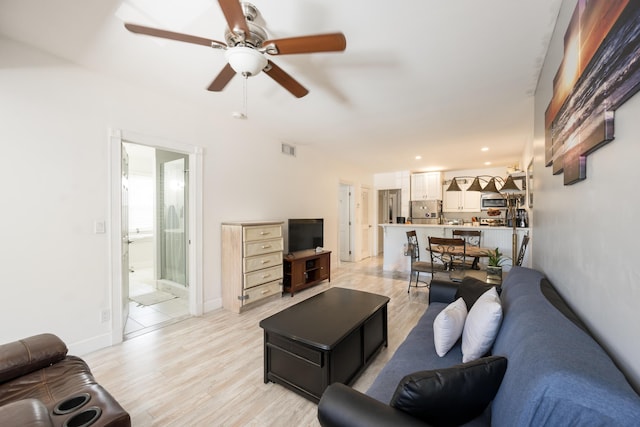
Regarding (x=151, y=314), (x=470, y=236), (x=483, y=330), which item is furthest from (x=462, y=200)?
(x=151, y=314)

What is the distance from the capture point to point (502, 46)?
2.10 m

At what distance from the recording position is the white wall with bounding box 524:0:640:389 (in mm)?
795

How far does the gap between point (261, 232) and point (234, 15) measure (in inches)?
108

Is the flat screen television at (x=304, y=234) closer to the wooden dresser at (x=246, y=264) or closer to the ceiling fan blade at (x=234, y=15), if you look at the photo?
the wooden dresser at (x=246, y=264)

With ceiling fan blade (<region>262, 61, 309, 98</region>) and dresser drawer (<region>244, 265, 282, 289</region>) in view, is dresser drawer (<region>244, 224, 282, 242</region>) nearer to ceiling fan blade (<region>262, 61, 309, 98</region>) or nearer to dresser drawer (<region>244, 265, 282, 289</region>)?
dresser drawer (<region>244, 265, 282, 289</region>)

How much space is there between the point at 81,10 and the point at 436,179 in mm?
7416

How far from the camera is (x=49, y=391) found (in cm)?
133

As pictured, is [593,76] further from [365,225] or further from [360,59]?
[365,225]

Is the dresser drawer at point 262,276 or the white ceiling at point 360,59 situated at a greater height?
the white ceiling at point 360,59

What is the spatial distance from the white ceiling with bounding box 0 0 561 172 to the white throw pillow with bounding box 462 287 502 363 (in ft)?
6.25

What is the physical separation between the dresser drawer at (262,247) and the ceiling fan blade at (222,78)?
80.1 inches

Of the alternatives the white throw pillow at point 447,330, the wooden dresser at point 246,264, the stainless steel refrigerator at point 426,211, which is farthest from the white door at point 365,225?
the white throw pillow at point 447,330

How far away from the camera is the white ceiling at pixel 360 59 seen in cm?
176

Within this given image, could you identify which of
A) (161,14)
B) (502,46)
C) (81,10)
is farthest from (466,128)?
(81,10)
